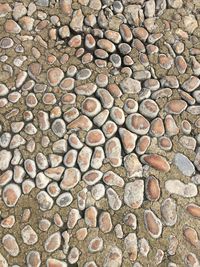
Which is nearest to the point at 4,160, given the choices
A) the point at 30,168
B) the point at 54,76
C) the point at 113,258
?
the point at 30,168

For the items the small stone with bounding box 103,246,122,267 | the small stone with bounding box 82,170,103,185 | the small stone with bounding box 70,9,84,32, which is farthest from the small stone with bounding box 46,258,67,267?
the small stone with bounding box 70,9,84,32

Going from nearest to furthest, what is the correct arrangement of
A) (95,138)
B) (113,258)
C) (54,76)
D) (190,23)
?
(113,258)
(95,138)
(54,76)
(190,23)

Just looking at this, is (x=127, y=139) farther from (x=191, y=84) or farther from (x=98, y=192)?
(x=191, y=84)

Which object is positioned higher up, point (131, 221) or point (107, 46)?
point (107, 46)

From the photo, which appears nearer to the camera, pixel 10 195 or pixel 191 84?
pixel 10 195

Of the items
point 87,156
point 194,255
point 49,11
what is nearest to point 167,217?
point 194,255

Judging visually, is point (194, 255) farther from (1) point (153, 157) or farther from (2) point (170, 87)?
(2) point (170, 87)

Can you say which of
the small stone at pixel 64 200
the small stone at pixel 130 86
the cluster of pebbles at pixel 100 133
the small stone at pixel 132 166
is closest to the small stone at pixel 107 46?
the cluster of pebbles at pixel 100 133

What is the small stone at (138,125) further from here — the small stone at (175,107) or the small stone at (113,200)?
the small stone at (113,200)
